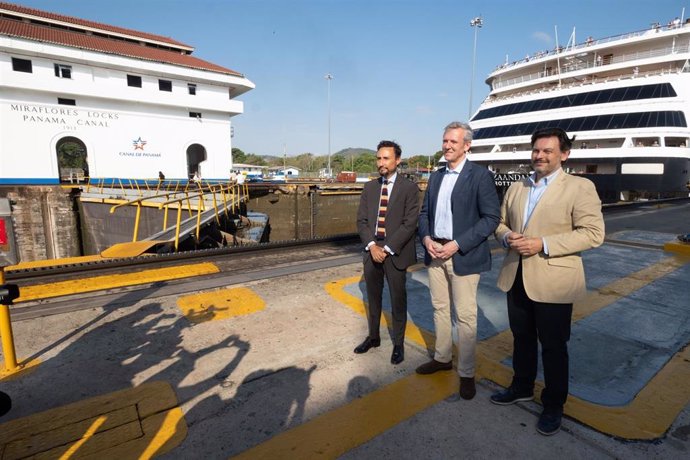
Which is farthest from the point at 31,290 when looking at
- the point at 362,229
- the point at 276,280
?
the point at 362,229

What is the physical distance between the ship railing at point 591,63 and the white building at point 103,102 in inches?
958

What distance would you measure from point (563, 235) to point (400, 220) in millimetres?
1250

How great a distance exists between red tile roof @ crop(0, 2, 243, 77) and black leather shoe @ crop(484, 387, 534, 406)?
29682mm

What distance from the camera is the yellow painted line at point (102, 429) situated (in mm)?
1977

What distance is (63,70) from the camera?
2266 cm

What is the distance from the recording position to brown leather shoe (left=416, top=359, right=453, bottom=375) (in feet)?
9.13

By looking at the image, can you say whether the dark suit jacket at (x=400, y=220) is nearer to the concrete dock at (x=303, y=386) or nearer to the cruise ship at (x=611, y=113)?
the concrete dock at (x=303, y=386)

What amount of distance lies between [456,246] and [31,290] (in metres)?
4.92

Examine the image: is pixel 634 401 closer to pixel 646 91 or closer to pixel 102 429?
pixel 102 429

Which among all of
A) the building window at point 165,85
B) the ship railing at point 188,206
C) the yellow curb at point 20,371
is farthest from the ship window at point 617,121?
the building window at point 165,85

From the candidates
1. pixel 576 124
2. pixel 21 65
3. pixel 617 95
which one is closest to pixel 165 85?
pixel 21 65

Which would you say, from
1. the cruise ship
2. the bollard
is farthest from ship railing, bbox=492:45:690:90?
the bollard

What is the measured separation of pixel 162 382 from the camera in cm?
262

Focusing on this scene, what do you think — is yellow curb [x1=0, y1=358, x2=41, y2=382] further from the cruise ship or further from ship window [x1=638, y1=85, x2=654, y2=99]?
ship window [x1=638, y1=85, x2=654, y2=99]
